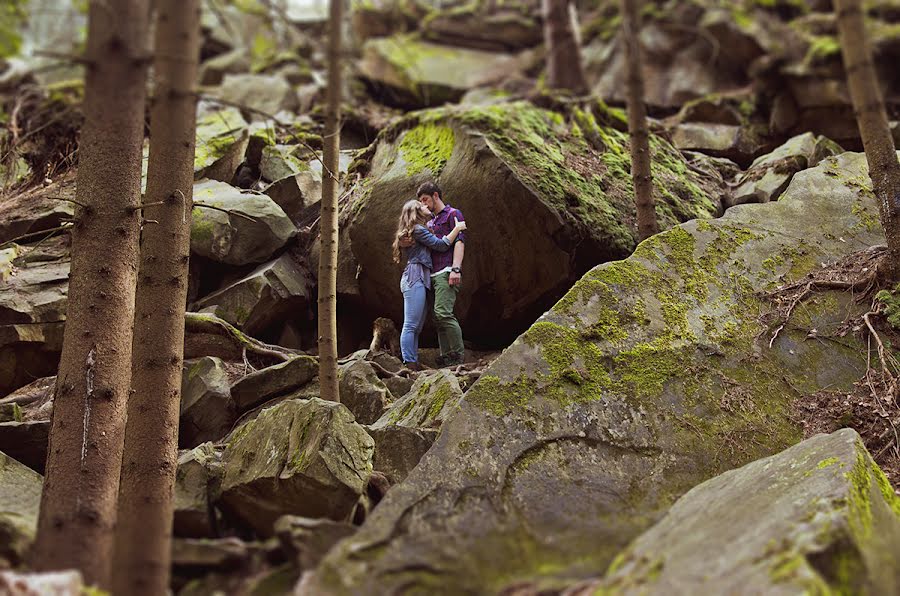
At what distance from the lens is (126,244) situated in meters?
5.04

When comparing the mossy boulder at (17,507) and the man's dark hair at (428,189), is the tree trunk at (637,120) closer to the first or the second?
the man's dark hair at (428,189)

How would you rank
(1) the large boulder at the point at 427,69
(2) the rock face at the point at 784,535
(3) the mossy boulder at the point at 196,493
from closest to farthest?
(2) the rock face at the point at 784,535
(3) the mossy boulder at the point at 196,493
(1) the large boulder at the point at 427,69

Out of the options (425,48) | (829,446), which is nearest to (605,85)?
(425,48)

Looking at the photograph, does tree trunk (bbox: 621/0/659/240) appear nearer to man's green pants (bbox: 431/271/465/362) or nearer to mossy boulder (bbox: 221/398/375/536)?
man's green pants (bbox: 431/271/465/362)

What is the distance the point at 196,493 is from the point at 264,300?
14.8 feet

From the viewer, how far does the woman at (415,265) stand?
8719mm

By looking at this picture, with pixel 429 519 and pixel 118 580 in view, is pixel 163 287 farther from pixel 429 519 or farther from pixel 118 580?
pixel 429 519

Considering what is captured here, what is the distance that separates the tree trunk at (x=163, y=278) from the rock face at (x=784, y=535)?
2.94 metres

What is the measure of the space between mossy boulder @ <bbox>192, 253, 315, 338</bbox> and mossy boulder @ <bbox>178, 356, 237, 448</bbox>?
5.69 ft

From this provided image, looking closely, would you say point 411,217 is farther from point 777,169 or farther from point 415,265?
point 777,169

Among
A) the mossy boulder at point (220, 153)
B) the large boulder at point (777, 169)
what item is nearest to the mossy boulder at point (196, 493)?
the mossy boulder at point (220, 153)

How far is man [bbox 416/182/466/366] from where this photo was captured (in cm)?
877

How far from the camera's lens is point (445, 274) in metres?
8.88

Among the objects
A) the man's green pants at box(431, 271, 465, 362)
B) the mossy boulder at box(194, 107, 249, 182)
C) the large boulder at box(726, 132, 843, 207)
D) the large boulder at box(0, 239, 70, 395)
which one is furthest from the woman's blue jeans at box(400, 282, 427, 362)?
the large boulder at box(726, 132, 843, 207)
